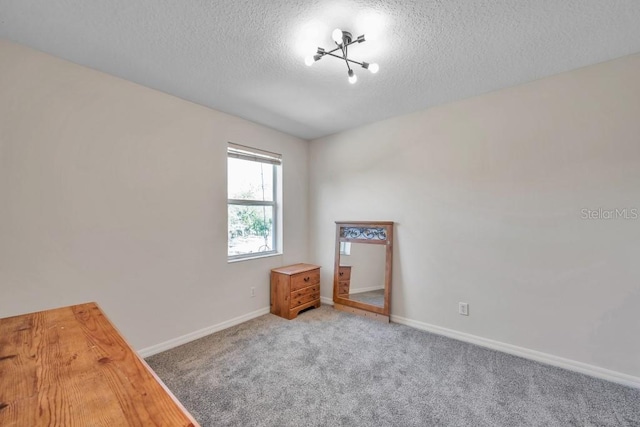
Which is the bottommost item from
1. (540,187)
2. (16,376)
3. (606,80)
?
(16,376)

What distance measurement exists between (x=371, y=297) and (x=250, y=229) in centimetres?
173

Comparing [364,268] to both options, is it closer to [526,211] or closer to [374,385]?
[374,385]

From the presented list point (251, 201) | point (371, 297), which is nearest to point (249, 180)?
point (251, 201)

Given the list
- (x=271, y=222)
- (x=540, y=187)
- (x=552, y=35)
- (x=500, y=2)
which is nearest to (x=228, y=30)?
(x=500, y=2)

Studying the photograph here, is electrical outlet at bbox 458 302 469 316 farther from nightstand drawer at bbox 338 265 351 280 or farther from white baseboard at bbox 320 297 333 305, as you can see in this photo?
white baseboard at bbox 320 297 333 305

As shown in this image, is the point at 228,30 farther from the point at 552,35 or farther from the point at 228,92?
the point at 552,35

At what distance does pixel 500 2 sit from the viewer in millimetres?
1525

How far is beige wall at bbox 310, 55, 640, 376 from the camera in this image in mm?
2068

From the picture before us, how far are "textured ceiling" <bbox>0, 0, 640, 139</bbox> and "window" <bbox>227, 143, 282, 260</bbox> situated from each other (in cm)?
90

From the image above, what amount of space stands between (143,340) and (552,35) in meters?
3.87

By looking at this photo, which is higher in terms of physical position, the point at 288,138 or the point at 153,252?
the point at 288,138

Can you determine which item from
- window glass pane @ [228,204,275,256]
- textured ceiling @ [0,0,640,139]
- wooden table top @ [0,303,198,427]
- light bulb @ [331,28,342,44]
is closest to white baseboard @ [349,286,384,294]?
window glass pane @ [228,204,275,256]

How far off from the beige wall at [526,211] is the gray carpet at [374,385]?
14.2 inches

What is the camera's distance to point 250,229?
345cm
